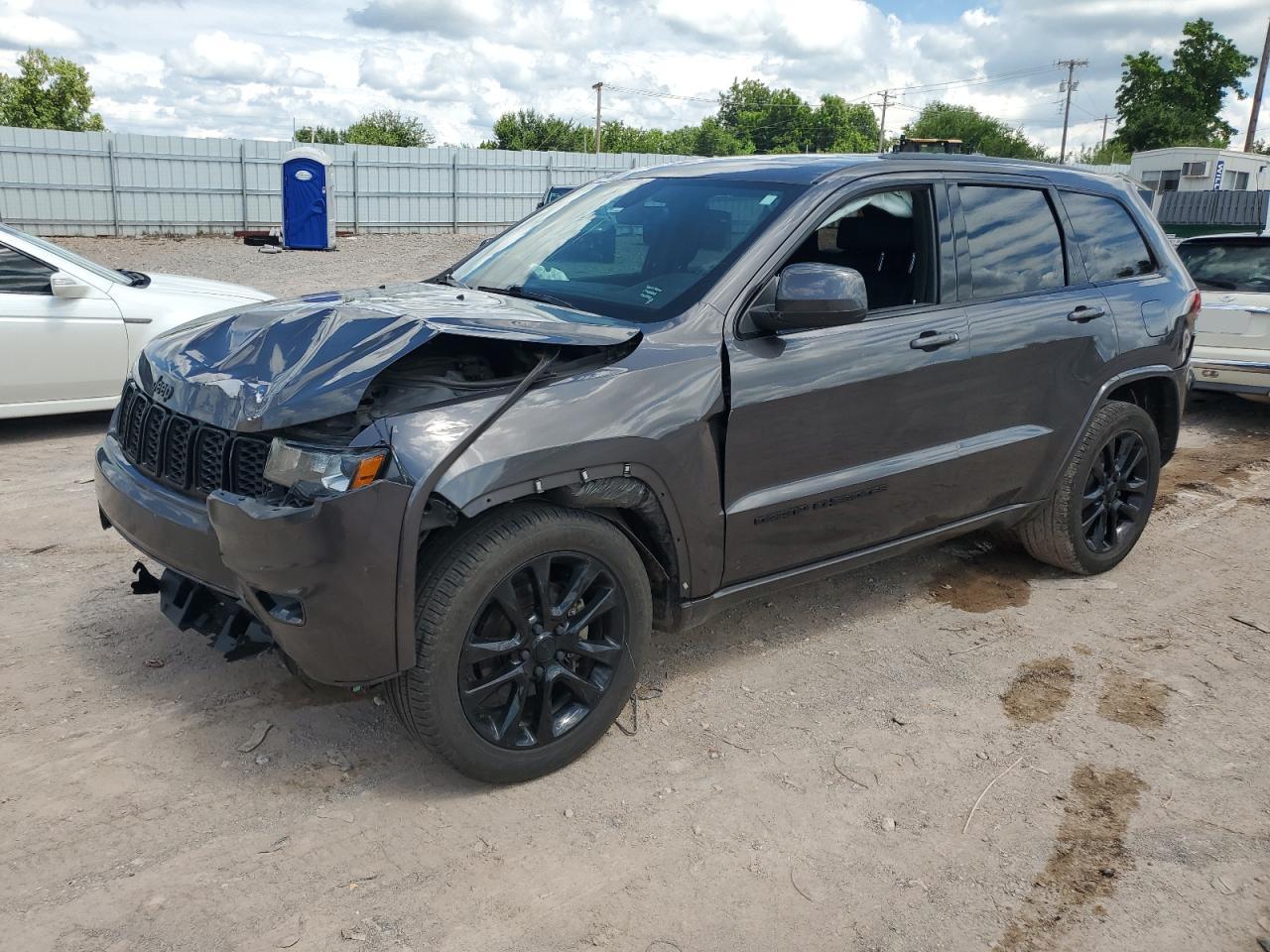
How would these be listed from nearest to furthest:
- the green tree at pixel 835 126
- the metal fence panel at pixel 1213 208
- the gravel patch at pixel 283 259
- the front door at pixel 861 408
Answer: the front door at pixel 861 408 → the gravel patch at pixel 283 259 → the metal fence panel at pixel 1213 208 → the green tree at pixel 835 126

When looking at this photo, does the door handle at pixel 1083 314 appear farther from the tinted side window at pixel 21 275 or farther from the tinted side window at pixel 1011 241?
the tinted side window at pixel 21 275

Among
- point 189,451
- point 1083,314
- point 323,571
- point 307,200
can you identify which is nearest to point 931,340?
point 1083,314

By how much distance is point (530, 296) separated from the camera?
400cm

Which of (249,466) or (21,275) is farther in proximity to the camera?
(21,275)

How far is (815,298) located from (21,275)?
233 inches

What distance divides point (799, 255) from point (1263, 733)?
7.72ft

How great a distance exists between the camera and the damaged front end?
2873mm

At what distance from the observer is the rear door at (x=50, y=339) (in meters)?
7.02

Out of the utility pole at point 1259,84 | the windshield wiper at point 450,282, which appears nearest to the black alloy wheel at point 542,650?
the windshield wiper at point 450,282

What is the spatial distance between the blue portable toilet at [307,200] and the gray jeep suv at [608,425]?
63.8 feet

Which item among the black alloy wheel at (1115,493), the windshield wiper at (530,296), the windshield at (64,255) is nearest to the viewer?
the windshield wiper at (530,296)

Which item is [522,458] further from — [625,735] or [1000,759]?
[1000,759]

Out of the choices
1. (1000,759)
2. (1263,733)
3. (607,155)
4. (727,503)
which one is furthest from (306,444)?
(607,155)

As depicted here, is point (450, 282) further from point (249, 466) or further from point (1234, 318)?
point (1234, 318)
